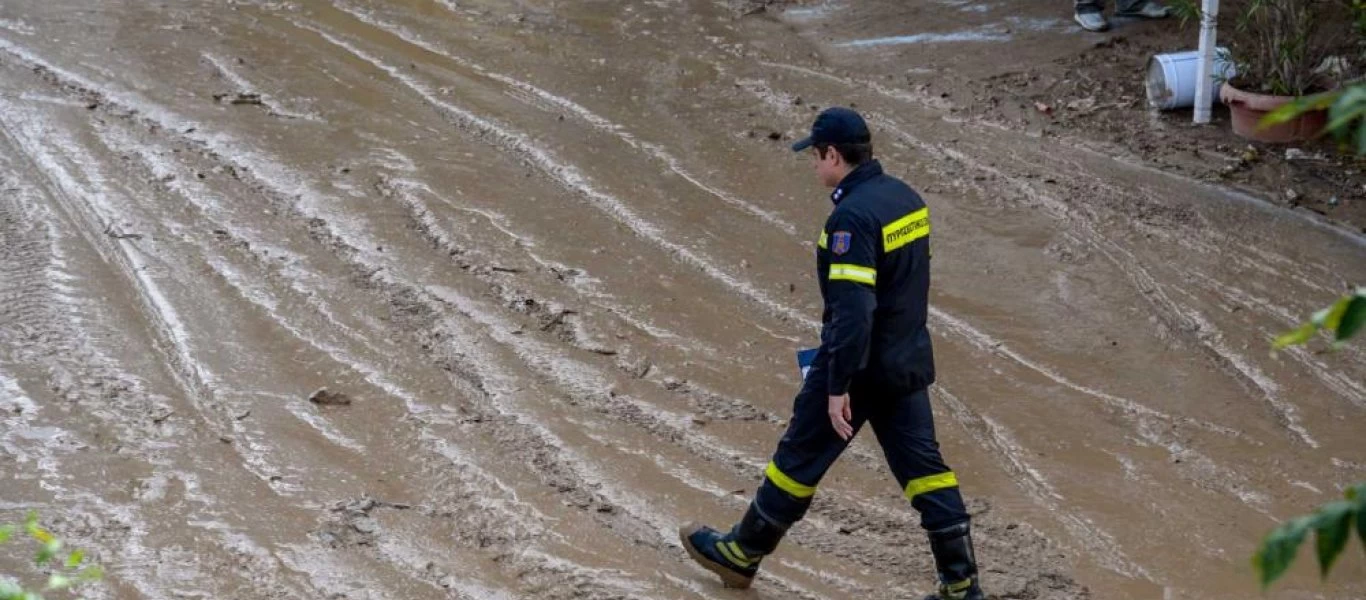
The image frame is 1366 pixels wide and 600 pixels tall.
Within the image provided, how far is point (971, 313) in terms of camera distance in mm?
7578

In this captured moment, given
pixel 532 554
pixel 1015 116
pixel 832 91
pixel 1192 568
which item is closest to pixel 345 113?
pixel 832 91

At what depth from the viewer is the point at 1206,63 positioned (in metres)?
9.98

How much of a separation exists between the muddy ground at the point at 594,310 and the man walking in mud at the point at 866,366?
14.6 inches

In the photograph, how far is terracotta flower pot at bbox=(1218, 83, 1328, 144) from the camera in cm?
959

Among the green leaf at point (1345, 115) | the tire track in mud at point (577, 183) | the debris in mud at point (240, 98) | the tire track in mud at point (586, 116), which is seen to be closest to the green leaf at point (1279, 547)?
the green leaf at point (1345, 115)

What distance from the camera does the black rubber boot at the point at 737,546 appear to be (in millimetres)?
5219

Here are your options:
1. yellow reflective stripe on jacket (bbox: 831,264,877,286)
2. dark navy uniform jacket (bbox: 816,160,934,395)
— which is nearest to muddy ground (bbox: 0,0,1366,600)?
dark navy uniform jacket (bbox: 816,160,934,395)

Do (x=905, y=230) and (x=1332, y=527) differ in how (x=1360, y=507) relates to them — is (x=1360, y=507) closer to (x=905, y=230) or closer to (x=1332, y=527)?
(x=1332, y=527)

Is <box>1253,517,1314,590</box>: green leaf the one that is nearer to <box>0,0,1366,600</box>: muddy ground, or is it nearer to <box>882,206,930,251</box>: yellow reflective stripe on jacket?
<box>882,206,930,251</box>: yellow reflective stripe on jacket

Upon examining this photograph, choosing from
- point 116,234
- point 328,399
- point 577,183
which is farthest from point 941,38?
point 328,399

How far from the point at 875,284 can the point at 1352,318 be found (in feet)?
10.1

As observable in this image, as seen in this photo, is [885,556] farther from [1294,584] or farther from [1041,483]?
[1294,584]

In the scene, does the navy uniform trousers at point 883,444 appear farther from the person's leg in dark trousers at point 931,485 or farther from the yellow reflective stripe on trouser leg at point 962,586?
the yellow reflective stripe on trouser leg at point 962,586

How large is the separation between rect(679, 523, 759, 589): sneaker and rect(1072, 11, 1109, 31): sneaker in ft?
25.0
